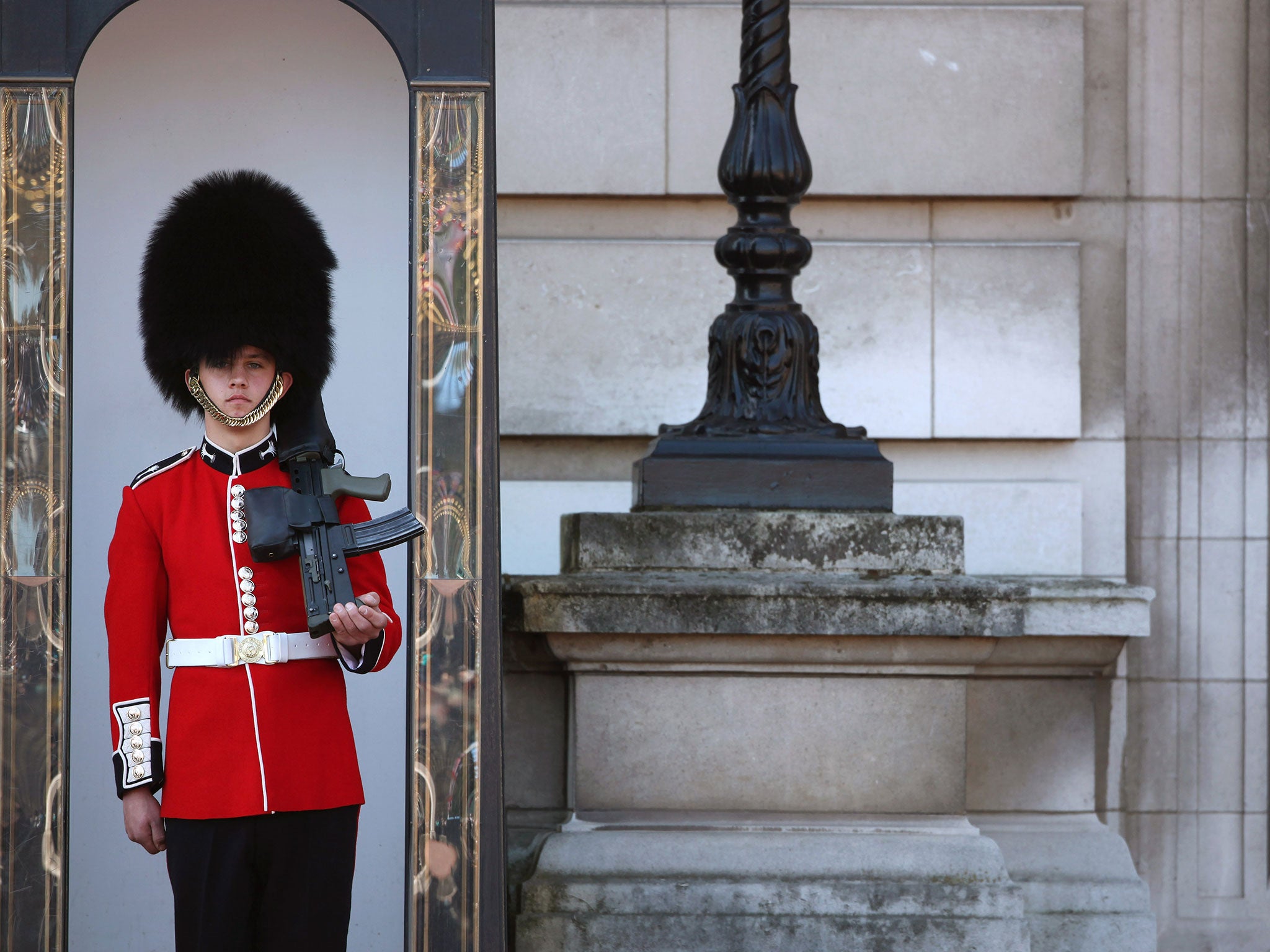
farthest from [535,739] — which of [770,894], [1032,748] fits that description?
[1032,748]

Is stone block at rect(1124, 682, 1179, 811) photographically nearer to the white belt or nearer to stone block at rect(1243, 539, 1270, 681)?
stone block at rect(1243, 539, 1270, 681)

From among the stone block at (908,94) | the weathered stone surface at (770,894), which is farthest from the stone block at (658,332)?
the weathered stone surface at (770,894)

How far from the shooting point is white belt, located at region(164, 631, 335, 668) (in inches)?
110

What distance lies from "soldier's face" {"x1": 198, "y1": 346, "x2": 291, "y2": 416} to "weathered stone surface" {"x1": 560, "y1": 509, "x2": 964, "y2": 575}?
101 centimetres

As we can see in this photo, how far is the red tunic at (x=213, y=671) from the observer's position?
2.76m

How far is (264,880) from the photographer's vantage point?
284 cm

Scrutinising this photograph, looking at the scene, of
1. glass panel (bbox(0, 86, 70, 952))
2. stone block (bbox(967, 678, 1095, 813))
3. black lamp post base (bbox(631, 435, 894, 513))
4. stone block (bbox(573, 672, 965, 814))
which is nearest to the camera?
glass panel (bbox(0, 86, 70, 952))

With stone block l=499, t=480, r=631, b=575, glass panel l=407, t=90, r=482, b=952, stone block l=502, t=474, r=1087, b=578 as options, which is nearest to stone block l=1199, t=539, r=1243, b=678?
stone block l=502, t=474, r=1087, b=578

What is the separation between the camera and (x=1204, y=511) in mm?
5023

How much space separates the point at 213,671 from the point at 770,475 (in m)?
1.49

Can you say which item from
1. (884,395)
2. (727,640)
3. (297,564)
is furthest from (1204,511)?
(297,564)

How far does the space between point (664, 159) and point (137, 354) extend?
2.07 m

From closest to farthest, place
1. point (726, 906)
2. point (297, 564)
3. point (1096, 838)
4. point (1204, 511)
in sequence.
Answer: point (297, 564) < point (726, 906) < point (1096, 838) < point (1204, 511)

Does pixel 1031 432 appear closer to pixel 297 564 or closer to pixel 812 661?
pixel 812 661
